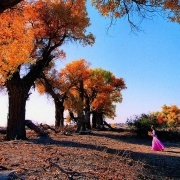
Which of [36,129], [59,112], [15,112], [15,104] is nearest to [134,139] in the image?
[36,129]

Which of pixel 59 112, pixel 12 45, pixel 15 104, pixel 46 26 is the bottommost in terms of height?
pixel 15 104

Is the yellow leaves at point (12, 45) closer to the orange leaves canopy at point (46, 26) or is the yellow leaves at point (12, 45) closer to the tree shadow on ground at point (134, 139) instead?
the orange leaves canopy at point (46, 26)

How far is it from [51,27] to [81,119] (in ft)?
36.6

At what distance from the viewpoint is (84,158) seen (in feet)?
32.4

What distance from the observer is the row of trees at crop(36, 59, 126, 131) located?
3412 cm

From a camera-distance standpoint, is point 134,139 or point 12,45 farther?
point 134,139

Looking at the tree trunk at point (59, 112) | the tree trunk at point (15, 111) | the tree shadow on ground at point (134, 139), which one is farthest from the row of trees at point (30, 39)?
the tree trunk at point (59, 112)

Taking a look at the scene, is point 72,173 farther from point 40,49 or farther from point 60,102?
point 60,102

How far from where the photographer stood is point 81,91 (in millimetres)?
40156

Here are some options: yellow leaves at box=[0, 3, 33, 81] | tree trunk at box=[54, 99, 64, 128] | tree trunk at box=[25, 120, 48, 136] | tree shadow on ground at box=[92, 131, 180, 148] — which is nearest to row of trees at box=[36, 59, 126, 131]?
tree trunk at box=[54, 99, 64, 128]

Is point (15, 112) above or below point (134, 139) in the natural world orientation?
above

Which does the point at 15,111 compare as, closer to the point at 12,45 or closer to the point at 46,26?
the point at 12,45

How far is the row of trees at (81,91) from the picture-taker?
34125mm

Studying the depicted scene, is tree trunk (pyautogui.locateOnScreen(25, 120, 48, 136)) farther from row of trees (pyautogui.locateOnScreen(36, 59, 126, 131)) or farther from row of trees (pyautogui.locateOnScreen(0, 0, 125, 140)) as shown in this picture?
row of trees (pyautogui.locateOnScreen(36, 59, 126, 131))
